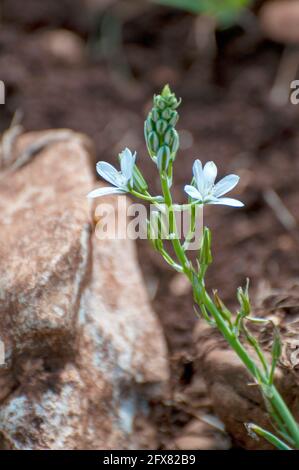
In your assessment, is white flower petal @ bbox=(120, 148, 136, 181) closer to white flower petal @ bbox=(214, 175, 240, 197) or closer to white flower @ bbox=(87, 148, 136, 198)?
white flower @ bbox=(87, 148, 136, 198)

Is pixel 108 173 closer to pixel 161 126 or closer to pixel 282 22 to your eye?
pixel 161 126

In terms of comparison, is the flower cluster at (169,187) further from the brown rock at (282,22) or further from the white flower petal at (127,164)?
the brown rock at (282,22)

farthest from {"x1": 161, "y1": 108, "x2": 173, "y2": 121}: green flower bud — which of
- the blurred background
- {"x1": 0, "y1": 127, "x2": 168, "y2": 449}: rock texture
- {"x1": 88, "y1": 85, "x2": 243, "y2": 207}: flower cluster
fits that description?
the blurred background

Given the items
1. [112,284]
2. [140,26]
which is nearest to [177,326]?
[112,284]

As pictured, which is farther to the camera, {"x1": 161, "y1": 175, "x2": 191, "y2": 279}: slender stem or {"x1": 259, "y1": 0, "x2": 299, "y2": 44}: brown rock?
{"x1": 259, "y1": 0, "x2": 299, "y2": 44}: brown rock

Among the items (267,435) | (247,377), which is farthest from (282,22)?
(267,435)
